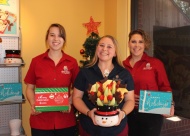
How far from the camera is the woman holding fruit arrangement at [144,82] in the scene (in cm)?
212

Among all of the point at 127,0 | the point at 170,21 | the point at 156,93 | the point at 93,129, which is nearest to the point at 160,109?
the point at 156,93

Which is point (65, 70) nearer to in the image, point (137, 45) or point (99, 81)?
point (99, 81)

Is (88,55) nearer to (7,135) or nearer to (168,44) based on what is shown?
(168,44)

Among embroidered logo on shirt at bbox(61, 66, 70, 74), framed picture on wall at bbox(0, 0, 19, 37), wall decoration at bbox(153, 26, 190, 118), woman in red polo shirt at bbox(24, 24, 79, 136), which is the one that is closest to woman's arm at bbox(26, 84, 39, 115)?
woman in red polo shirt at bbox(24, 24, 79, 136)

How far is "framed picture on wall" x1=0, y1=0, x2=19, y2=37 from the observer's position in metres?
2.99

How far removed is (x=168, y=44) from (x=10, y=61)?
6.52ft

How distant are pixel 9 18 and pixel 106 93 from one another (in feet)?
7.10

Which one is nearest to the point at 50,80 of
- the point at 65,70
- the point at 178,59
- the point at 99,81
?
the point at 65,70

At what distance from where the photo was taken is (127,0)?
3479 mm

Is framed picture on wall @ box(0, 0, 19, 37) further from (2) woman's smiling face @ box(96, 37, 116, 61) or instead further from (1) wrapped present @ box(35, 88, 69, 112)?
(2) woman's smiling face @ box(96, 37, 116, 61)

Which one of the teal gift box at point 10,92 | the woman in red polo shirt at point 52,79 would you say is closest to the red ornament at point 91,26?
the teal gift box at point 10,92

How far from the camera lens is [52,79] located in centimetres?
203

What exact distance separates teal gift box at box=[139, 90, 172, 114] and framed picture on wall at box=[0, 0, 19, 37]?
201 cm

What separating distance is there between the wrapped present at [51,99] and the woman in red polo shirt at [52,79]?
0.10 meters
